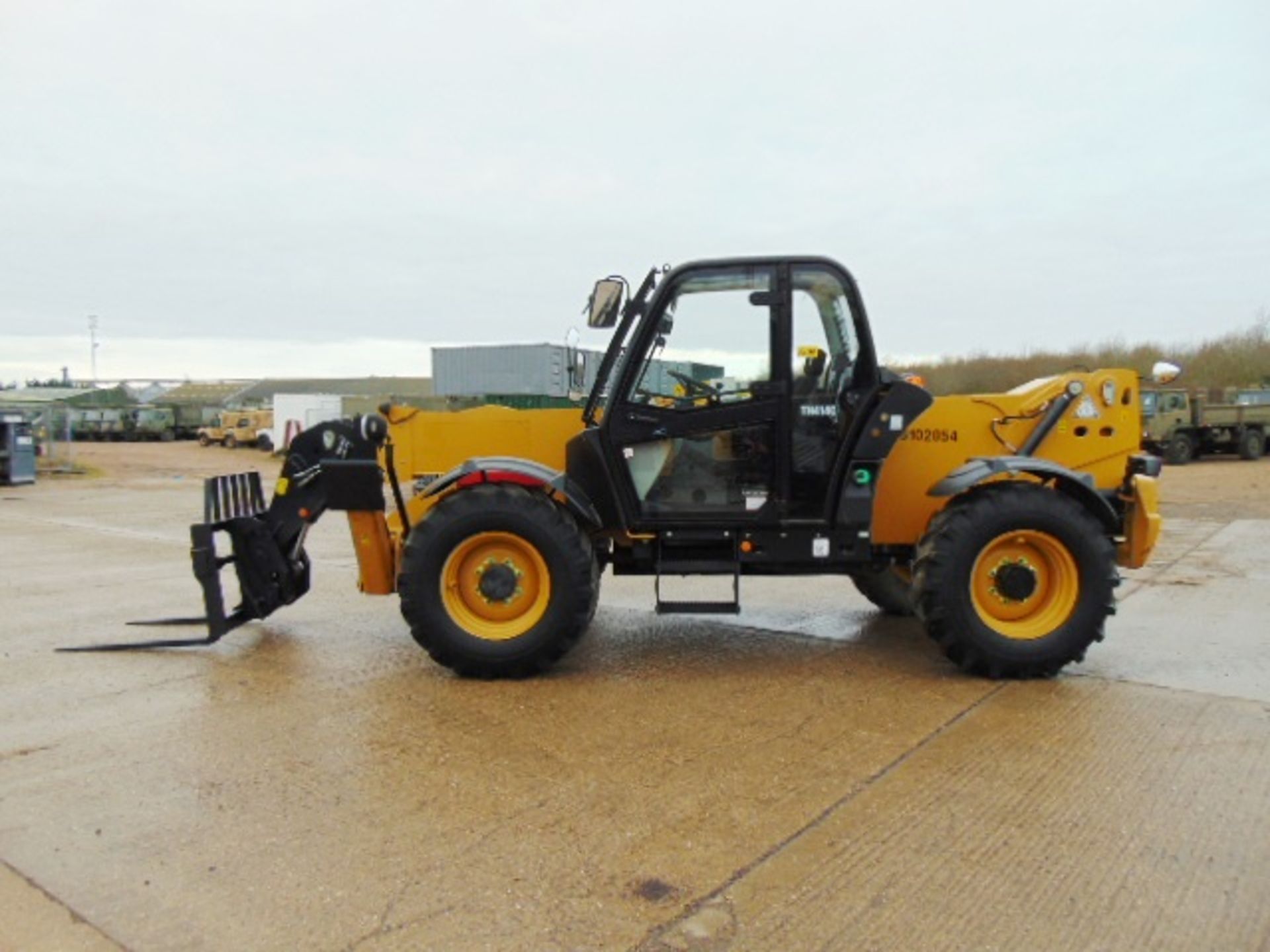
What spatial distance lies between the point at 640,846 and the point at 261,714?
2310 mm

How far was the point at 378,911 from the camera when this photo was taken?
9.21 ft

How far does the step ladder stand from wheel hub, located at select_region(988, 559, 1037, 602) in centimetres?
143

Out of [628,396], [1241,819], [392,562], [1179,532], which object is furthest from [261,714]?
[1179,532]

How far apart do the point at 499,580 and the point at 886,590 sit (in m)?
2.97

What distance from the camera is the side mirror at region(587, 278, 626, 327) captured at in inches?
214

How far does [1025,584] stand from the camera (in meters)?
5.09

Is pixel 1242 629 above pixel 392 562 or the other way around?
the other way around

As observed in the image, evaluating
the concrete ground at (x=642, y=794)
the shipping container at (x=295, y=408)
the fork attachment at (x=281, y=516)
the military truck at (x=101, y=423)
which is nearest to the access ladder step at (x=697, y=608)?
the concrete ground at (x=642, y=794)

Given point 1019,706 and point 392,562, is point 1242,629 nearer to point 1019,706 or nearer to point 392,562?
point 1019,706

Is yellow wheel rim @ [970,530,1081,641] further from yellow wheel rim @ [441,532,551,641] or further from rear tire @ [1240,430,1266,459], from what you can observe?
rear tire @ [1240,430,1266,459]

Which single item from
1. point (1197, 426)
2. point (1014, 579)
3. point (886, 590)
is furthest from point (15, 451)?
point (1197, 426)

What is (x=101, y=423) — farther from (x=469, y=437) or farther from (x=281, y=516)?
(x=469, y=437)

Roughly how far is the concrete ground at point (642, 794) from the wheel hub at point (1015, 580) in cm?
50

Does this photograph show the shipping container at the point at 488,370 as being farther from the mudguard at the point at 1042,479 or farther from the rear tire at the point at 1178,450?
the mudguard at the point at 1042,479
